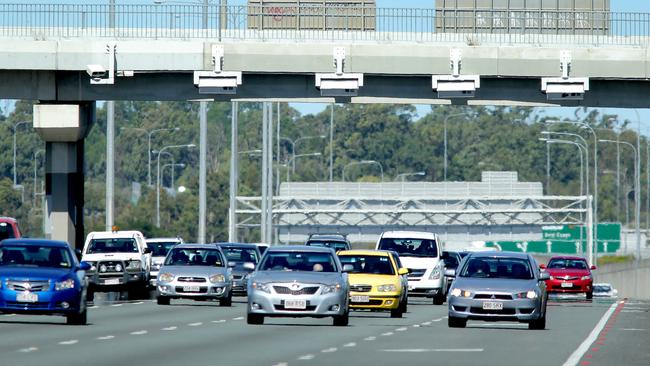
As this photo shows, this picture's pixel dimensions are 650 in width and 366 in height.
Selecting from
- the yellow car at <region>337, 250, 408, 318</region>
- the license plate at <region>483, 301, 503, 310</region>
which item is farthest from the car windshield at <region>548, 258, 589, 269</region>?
the license plate at <region>483, 301, 503, 310</region>

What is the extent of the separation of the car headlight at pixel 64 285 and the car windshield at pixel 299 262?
12.8ft

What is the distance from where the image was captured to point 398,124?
582ft

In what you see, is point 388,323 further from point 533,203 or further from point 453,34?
point 533,203

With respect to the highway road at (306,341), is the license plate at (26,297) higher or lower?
higher

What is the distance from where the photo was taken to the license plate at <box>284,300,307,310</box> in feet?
103

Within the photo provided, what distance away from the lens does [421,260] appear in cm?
4619

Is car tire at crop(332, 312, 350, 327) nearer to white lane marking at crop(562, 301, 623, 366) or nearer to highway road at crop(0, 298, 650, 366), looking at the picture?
highway road at crop(0, 298, 650, 366)

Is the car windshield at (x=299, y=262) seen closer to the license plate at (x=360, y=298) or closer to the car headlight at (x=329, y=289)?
the car headlight at (x=329, y=289)

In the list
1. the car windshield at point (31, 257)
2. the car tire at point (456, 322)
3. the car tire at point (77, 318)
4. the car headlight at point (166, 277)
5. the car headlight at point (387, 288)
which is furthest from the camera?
the car headlight at point (166, 277)

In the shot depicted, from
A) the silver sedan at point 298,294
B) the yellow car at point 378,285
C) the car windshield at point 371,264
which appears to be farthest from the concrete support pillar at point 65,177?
the silver sedan at point 298,294

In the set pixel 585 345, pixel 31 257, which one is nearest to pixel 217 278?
pixel 31 257

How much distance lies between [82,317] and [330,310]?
4478mm

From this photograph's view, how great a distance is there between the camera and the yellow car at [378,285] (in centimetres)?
3625

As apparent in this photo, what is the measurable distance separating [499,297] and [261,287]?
14.2 ft
